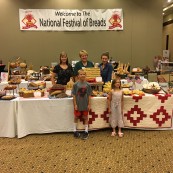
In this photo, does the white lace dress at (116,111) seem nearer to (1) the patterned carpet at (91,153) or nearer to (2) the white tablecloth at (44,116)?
(1) the patterned carpet at (91,153)

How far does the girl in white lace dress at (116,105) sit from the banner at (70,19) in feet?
13.5

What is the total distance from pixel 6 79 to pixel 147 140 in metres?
3.02

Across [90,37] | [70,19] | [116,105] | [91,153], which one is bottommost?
[91,153]

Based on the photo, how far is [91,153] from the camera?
286cm

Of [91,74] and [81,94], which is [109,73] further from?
[81,94]

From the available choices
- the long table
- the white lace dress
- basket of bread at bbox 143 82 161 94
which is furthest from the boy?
basket of bread at bbox 143 82 161 94

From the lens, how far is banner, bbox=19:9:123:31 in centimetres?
688

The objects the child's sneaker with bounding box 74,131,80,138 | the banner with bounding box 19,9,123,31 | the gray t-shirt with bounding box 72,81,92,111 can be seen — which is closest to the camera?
the gray t-shirt with bounding box 72,81,92,111

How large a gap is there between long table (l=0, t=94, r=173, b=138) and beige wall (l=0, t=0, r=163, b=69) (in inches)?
158

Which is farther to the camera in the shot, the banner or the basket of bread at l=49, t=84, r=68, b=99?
the banner

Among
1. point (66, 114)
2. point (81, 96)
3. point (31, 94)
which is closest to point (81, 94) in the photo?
point (81, 96)

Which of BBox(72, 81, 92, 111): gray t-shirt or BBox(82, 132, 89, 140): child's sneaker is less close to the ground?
BBox(72, 81, 92, 111): gray t-shirt

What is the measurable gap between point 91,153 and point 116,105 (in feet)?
2.67

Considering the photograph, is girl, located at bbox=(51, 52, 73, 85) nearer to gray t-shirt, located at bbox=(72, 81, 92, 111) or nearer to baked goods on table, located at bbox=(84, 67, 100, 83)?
baked goods on table, located at bbox=(84, 67, 100, 83)
